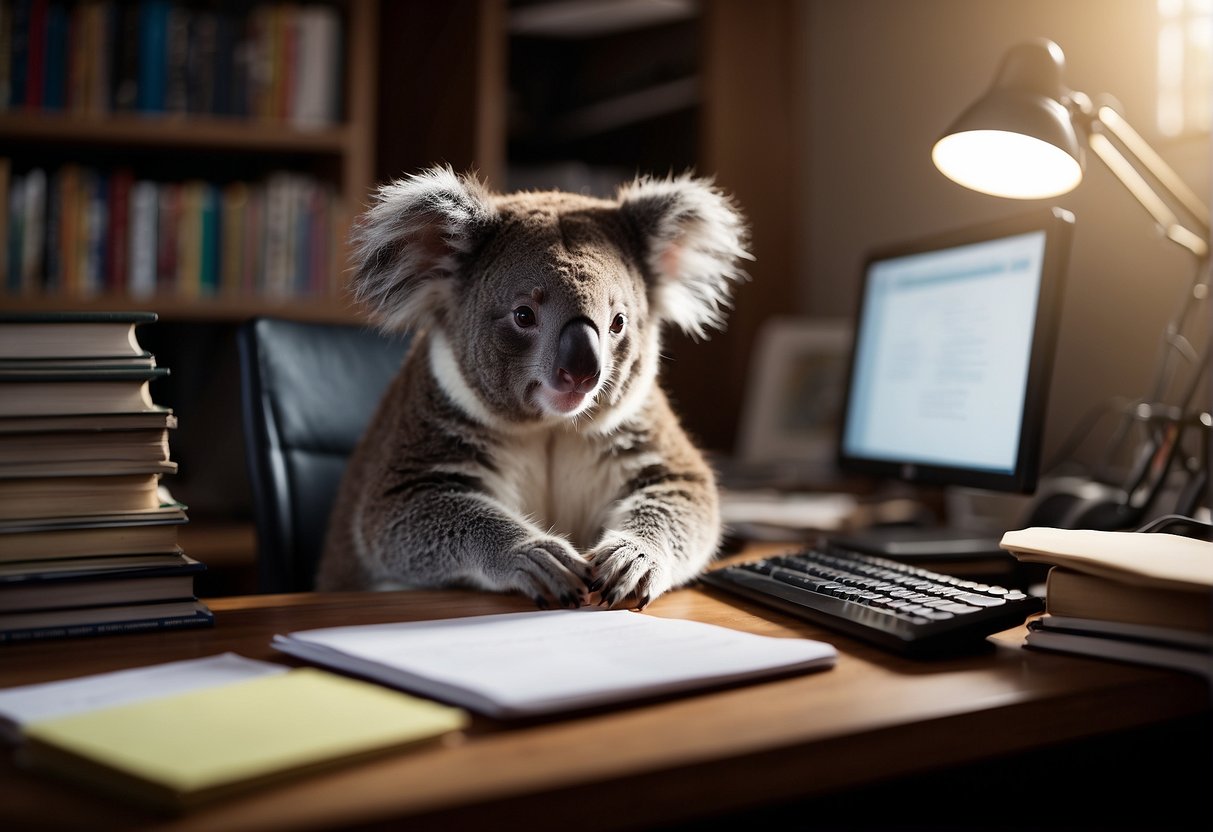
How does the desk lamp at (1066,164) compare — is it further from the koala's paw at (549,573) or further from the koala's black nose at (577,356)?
the koala's paw at (549,573)

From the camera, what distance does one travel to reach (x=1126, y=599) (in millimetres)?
887

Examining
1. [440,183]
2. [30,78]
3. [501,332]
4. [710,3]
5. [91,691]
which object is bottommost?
[91,691]

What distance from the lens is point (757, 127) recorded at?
10.5ft

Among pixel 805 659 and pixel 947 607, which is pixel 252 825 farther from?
pixel 947 607

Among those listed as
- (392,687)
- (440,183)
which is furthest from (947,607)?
(440,183)

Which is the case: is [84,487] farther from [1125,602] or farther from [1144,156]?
[1144,156]

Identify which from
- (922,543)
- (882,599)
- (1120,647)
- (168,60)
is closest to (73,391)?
(882,599)

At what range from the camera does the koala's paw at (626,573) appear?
1060mm

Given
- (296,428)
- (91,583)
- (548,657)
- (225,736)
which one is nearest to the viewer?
(225,736)

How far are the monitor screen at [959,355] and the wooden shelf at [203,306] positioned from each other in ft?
4.34

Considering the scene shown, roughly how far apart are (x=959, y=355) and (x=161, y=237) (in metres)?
2.03

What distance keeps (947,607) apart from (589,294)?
51cm

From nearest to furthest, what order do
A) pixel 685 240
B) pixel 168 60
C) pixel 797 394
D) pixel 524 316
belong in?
1. pixel 524 316
2. pixel 685 240
3. pixel 168 60
4. pixel 797 394

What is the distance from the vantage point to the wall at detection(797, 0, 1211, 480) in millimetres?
2049
